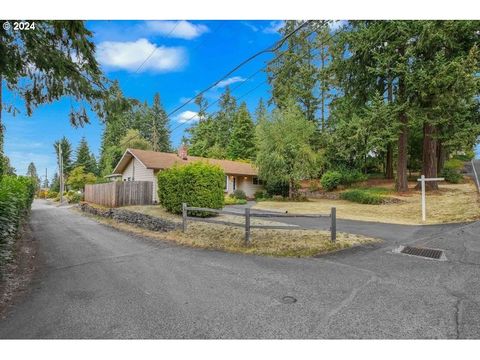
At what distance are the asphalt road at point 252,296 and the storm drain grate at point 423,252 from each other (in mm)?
219

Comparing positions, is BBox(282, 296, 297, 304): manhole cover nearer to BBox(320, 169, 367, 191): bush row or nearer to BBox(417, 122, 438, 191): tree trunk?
BBox(417, 122, 438, 191): tree trunk

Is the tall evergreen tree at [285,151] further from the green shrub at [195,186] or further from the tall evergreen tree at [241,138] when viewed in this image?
the tall evergreen tree at [241,138]

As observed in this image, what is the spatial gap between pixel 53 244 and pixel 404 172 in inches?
740

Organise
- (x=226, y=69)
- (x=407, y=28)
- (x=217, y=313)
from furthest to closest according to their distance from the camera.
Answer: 1. (x=407, y=28)
2. (x=226, y=69)
3. (x=217, y=313)

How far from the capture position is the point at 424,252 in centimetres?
625

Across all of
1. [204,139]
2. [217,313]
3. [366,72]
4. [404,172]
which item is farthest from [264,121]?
[204,139]

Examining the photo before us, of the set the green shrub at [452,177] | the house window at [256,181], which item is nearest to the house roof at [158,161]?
the house window at [256,181]

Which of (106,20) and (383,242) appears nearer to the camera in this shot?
(106,20)

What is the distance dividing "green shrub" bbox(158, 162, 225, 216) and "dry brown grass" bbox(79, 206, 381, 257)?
5.44 feet

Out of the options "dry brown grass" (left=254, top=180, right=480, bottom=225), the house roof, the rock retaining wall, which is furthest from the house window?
the rock retaining wall

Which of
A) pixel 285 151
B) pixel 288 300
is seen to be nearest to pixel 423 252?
pixel 288 300

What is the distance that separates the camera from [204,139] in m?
43.7

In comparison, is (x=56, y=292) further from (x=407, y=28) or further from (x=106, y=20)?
(x=407, y=28)

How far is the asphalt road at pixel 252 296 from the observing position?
3180 millimetres
